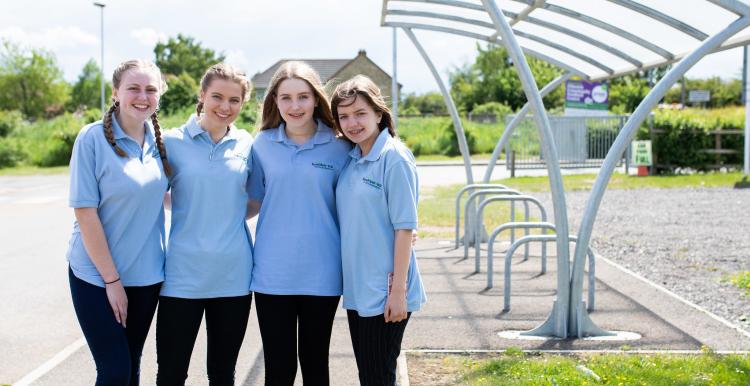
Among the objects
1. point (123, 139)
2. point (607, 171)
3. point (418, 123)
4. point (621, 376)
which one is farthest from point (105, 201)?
point (418, 123)

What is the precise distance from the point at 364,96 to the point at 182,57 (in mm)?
77537

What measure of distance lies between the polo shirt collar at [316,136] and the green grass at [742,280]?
508cm

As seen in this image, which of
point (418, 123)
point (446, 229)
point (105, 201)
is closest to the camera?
point (105, 201)

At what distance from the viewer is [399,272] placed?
324cm

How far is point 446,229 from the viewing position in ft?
38.6

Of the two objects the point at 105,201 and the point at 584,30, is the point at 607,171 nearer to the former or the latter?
the point at 584,30

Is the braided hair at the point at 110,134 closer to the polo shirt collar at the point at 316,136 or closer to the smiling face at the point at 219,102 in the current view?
the smiling face at the point at 219,102

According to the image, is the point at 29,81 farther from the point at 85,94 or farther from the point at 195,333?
the point at 195,333

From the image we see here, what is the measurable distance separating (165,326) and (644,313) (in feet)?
13.6

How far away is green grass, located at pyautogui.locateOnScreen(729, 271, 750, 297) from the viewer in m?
7.35

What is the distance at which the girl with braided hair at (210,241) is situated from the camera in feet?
10.8

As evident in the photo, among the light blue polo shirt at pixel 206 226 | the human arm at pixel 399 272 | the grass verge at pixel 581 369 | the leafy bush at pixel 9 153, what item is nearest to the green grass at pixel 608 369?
the grass verge at pixel 581 369

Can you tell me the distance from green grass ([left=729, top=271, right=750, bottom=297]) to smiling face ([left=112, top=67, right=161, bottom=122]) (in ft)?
18.9

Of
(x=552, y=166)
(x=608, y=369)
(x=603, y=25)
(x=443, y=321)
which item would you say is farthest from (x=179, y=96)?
(x=608, y=369)
